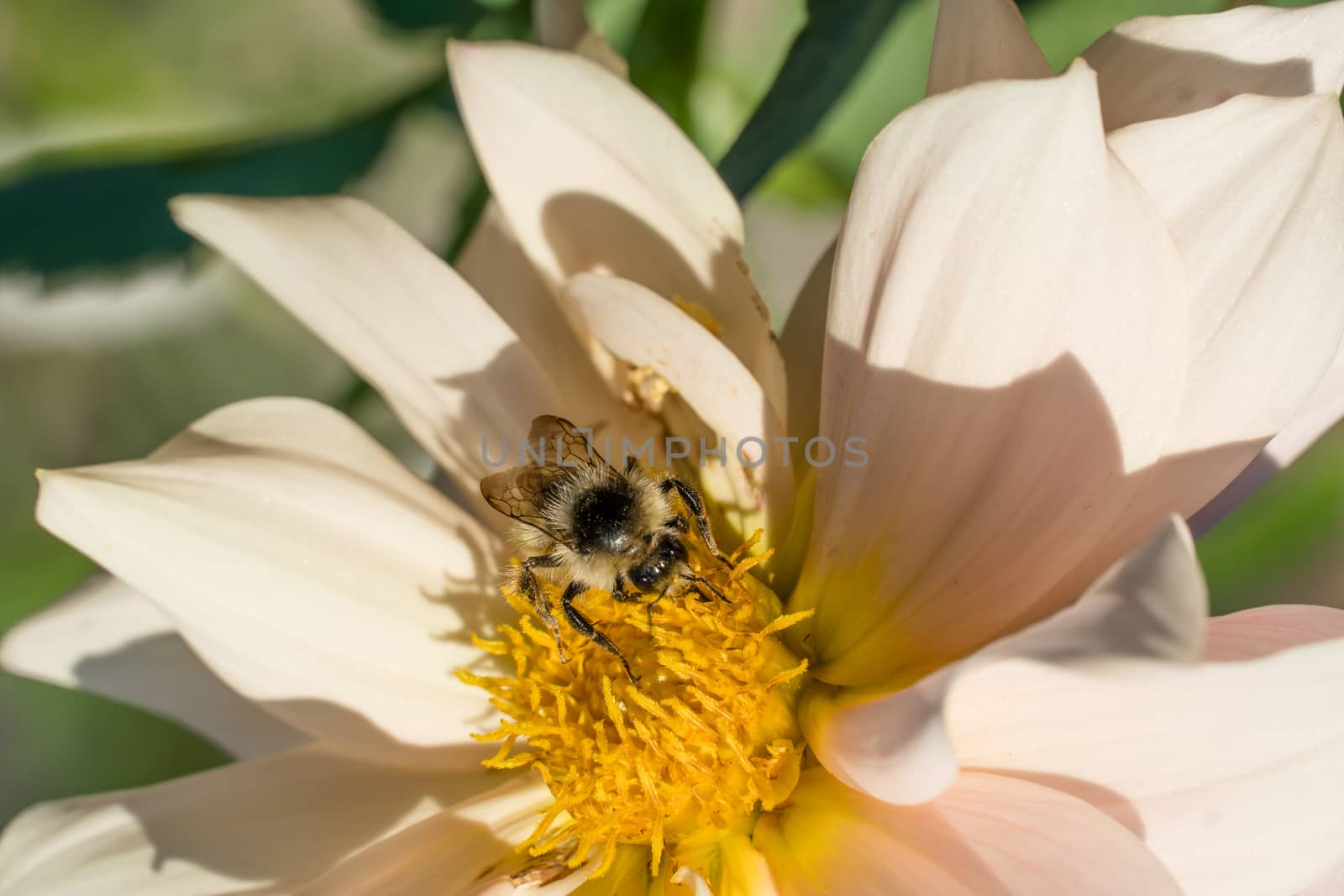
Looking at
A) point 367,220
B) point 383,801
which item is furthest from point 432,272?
point 383,801

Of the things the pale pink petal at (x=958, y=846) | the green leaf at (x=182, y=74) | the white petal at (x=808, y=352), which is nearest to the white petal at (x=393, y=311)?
the white petal at (x=808, y=352)

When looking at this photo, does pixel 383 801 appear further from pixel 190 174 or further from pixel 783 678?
pixel 190 174

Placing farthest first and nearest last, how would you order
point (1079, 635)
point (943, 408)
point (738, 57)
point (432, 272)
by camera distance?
point (738, 57), point (432, 272), point (943, 408), point (1079, 635)

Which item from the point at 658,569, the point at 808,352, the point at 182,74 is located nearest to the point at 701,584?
the point at 658,569

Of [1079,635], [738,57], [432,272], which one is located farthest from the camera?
[738,57]

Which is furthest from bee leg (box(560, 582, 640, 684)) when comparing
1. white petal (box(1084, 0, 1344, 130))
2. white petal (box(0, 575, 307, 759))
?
white petal (box(1084, 0, 1344, 130))

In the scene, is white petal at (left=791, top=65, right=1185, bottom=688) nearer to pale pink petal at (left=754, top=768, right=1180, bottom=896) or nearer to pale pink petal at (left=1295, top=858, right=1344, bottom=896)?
pale pink petal at (left=754, top=768, right=1180, bottom=896)
